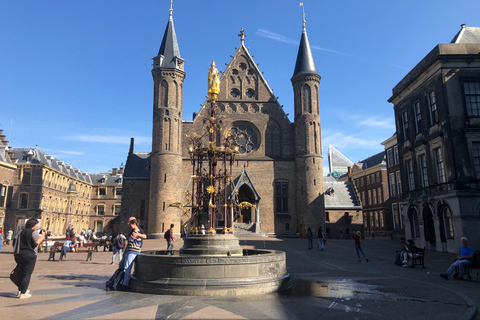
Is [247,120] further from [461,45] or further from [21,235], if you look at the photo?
[21,235]

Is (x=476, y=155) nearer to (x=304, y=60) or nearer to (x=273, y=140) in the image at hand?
(x=273, y=140)

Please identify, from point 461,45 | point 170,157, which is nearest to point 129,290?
point 461,45

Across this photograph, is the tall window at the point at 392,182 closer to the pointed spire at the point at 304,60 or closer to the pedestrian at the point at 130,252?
the pointed spire at the point at 304,60

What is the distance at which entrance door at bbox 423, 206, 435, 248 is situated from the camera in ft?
78.2

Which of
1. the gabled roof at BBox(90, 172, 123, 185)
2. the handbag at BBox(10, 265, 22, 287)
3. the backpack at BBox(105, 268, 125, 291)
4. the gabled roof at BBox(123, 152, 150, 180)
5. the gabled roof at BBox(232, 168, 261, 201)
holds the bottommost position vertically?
the backpack at BBox(105, 268, 125, 291)

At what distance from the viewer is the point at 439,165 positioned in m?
22.6

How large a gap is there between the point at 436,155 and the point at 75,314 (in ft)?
76.7

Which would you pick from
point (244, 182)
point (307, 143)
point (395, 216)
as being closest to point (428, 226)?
point (307, 143)

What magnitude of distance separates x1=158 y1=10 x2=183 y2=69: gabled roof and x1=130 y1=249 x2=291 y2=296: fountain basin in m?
35.5

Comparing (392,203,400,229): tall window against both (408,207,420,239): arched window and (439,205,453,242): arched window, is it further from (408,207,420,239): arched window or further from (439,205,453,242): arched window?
(439,205,453,242): arched window

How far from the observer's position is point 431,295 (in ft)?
28.2

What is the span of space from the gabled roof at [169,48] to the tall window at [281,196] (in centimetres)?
1895

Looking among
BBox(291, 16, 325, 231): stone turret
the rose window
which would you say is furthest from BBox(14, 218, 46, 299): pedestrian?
the rose window

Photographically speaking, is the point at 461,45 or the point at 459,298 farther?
the point at 461,45
